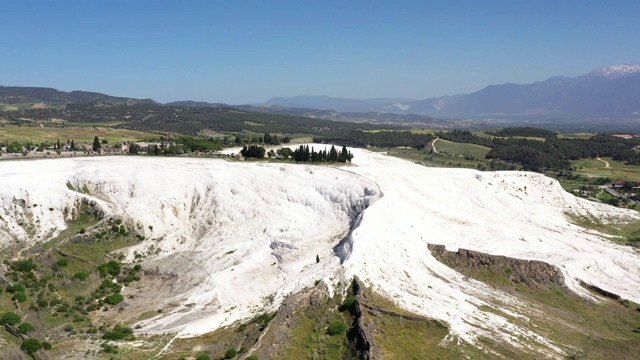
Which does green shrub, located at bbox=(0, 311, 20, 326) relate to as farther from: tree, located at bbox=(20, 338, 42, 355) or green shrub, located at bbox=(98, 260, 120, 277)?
green shrub, located at bbox=(98, 260, 120, 277)

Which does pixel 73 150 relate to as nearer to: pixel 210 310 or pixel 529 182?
pixel 210 310

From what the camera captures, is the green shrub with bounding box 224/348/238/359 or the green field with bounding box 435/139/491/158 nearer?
the green shrub with bounding box 224/348/238/359

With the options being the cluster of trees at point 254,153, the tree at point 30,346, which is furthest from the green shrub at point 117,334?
the cluster of trees at point 254,153

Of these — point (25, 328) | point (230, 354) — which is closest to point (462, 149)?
point (230, 354)

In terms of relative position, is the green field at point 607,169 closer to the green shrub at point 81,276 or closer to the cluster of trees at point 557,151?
the cluster of trees at point 557,151

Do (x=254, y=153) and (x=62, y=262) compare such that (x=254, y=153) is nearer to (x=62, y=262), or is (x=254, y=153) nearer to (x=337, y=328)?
(x=62, y=262)

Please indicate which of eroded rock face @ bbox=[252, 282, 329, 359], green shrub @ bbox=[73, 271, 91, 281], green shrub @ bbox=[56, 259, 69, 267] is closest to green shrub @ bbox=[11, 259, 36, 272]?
green shrub @ bbox=[56, 259, 69, 267]
